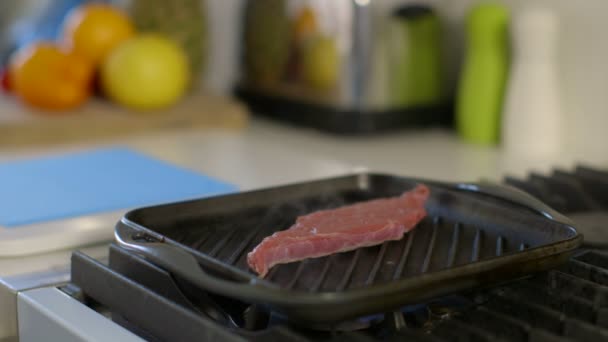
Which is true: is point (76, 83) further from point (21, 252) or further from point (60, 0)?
point (21, 252)

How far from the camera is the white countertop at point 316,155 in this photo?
1.14 meters

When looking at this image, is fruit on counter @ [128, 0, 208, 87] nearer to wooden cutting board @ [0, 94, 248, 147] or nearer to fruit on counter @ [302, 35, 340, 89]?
wooden cutting board @ [0, 94, 248, 147]

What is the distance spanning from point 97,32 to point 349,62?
42 cm

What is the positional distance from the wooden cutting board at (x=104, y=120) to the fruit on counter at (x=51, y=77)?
2 cm

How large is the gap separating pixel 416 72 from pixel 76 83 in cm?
53

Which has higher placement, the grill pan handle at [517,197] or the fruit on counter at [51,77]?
the grill pan handle at [517,197]

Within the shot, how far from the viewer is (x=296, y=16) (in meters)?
1.44

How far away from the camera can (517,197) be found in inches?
A: 29.6

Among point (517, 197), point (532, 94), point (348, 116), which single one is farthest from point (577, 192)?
point (348, 116)

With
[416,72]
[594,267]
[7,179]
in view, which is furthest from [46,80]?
[594,267]

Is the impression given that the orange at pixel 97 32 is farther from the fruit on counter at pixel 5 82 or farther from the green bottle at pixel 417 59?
the green bottle at pixel 417 59

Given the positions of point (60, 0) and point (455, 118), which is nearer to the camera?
point (455, 118)

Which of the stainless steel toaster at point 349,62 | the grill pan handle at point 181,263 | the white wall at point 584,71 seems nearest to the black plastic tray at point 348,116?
the stainless steel toaster at point 349,62

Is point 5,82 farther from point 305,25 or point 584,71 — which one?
point 584,71
